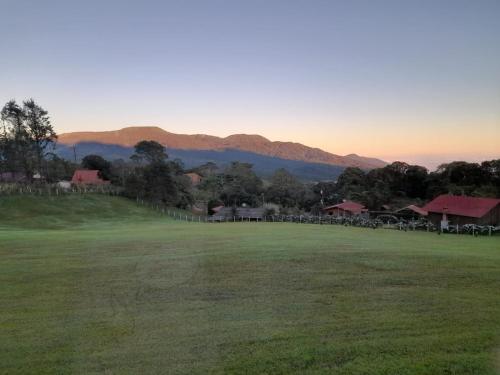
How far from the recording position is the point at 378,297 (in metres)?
10.8

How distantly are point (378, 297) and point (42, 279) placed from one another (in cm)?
947

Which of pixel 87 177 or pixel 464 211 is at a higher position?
pixel 87 177

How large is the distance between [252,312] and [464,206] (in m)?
40.4

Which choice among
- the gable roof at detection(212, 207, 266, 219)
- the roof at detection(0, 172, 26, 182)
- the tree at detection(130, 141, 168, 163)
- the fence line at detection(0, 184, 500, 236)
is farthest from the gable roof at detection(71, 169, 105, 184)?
the gable roof at detection(212, 207, 266, 219)

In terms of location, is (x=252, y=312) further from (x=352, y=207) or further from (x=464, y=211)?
(x=352, y=207)

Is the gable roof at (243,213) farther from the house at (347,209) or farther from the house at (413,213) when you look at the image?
the house at (413,213)

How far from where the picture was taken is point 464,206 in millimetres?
43875

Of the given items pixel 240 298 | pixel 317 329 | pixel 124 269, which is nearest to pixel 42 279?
pixel 124 269

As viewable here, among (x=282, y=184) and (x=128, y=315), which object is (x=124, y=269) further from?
(x=282, y=184)

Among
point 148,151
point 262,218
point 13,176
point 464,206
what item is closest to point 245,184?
point 148,151

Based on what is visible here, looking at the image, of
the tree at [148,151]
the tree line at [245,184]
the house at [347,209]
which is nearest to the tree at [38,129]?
the tree line at [245,184]

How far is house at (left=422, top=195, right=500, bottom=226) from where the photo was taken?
41.7 m

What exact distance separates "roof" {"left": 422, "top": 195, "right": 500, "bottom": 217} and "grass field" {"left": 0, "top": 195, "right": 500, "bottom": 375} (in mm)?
27885

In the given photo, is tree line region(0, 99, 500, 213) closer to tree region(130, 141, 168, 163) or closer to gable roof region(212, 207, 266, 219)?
tree region(130, 141, 168, 163)
